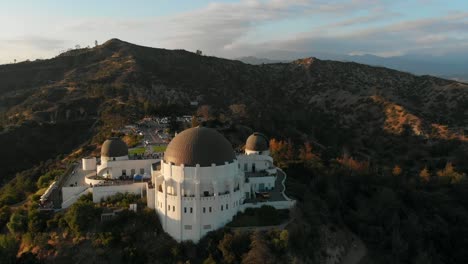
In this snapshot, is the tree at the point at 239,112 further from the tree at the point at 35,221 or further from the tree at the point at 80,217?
the tree at the point at 35,221

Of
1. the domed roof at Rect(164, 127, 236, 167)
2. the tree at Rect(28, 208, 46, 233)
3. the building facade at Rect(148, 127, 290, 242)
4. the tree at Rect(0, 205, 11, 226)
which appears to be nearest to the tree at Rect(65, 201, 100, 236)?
the tree at Rect(28, 208, 46, 233)

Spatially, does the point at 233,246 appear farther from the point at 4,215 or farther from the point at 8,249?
the point at 4,215

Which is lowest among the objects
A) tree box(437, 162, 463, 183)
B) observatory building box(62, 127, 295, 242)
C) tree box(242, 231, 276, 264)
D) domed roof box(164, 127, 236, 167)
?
tree box(437, 162, 463, 183)

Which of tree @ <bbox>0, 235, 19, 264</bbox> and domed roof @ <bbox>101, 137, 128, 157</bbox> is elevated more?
domed roof @ <bbox>101, 137, 128, 157</bbox>

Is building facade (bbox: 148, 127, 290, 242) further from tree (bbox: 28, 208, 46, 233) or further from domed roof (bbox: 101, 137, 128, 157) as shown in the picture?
tree (bbox: 28, 208, 46, 233)

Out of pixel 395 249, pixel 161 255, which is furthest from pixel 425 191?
pixel 161 255

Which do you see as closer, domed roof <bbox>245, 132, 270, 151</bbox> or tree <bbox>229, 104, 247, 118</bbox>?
domed roof <bbox>245, 132, 270, 151</bbox>

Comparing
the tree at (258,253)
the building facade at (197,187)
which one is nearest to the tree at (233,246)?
the tree at (258,253)

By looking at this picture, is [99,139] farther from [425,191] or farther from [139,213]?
[425,191]
